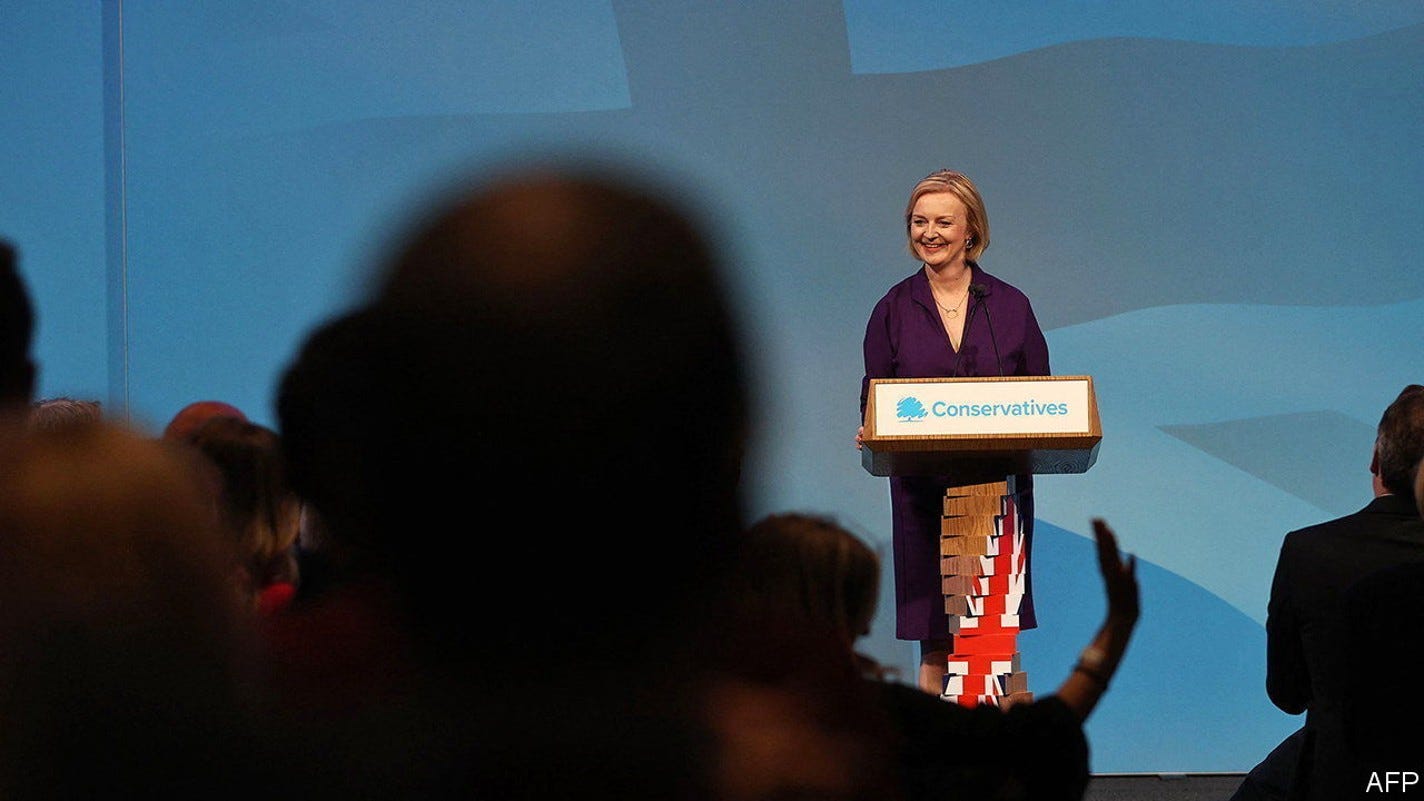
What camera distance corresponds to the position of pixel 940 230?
137 inches

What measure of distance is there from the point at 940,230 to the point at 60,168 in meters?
3.99

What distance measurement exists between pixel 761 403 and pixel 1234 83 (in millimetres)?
5516

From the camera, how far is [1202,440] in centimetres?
541

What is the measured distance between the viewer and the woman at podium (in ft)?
11.1

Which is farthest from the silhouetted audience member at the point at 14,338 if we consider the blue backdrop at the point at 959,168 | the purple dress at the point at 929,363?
the blue backdrop at the point at 959,168

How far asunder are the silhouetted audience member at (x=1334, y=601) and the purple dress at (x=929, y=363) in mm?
850

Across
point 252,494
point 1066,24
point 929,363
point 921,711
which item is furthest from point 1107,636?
point 1066,24

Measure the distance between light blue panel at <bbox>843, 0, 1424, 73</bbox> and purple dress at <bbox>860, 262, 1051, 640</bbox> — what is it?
2232mm

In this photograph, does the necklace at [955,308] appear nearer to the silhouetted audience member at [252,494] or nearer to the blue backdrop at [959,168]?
the blue backdrop at [959,168]

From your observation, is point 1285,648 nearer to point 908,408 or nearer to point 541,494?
point 908,408

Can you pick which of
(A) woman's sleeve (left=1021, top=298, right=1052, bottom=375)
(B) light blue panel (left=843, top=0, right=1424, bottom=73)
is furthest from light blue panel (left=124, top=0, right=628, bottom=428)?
(A) woman's sleeve (left=1021, top=298, right=1052, bottom=375)

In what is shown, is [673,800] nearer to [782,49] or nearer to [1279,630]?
[1279,630]

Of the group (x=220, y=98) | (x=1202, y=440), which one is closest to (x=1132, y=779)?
(x=1202, y=440)

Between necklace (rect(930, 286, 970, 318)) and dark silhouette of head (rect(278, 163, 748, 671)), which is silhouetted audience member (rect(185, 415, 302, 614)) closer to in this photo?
dark silhouette of head (rect(278, 163, 748, 671))
